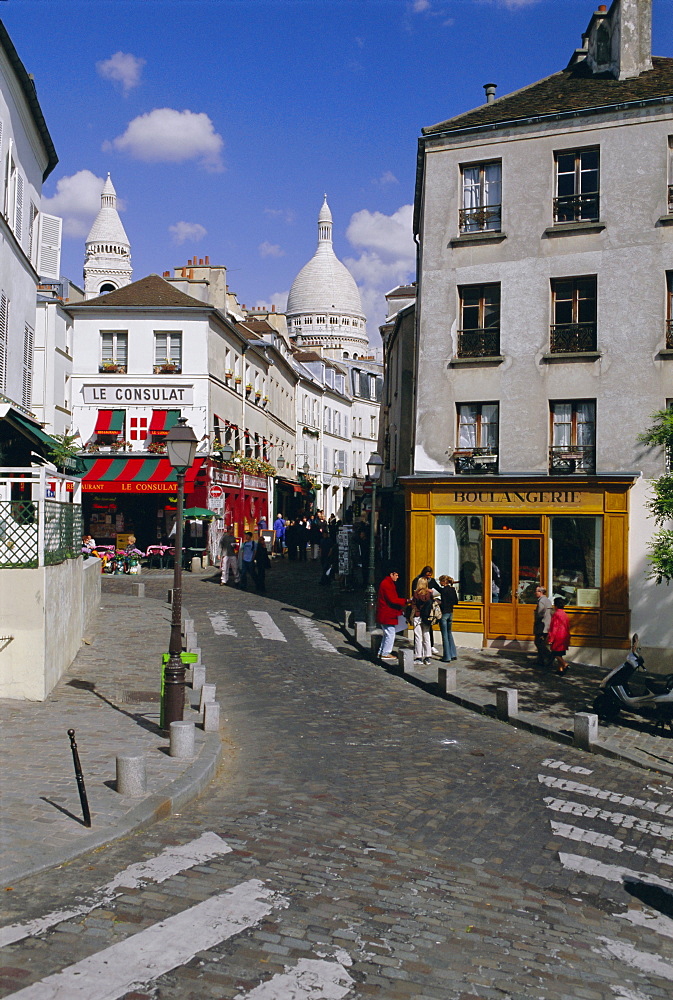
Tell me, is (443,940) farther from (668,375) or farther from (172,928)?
(668,375)

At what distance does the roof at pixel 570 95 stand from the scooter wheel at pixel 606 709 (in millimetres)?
12722

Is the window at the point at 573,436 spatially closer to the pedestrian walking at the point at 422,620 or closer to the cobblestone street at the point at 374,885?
the pedestrian walking at the point at 422,620

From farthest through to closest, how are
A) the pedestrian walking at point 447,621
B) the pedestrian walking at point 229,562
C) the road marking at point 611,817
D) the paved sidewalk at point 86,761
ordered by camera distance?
the pedestrian walking at point 229,562, the pedestrian walking at point 447,621, the road marking at point 611,817, the paved sidewalk at point 86,761

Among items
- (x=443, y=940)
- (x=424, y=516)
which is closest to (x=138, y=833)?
(x=443, y=940)

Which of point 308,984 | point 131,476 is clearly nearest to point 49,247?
point 131,476

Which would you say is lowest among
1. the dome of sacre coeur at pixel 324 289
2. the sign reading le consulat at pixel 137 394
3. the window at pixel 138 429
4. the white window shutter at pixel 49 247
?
the window at pixel 138 429

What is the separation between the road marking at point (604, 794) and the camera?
9.88m

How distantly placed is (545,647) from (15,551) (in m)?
10.6

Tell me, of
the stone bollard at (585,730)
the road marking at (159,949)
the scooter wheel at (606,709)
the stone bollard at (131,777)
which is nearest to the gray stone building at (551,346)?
the scooter wheel at (606,709)

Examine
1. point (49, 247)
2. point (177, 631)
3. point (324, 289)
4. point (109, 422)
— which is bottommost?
point (177, 631)

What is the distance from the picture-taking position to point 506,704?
1380 centimetres

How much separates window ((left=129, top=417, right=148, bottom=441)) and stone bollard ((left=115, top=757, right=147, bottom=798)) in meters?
27.6

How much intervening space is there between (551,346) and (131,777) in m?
14.7

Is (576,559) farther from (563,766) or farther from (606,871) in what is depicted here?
(606,871)
